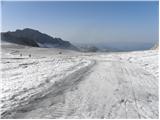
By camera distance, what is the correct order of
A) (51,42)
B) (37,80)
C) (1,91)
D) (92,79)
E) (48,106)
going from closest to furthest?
(48,106)
(1,91)
(37,80)
(92,79)
(51,42)

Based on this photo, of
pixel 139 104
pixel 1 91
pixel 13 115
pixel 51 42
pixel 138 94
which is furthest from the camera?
pixel 51 42

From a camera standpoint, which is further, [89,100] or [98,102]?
[89,100]

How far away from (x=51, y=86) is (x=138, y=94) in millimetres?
2900

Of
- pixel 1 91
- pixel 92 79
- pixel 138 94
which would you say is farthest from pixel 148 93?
pixel 1 91

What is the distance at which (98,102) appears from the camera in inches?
291

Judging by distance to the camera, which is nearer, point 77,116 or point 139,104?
point 77,116

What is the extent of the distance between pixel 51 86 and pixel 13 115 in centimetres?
300

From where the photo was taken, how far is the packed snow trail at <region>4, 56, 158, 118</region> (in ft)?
20.7

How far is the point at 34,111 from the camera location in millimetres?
6320

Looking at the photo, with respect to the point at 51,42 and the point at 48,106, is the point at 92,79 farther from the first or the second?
the point at 51,42

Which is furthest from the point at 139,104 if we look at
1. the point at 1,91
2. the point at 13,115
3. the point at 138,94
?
the point at 1,91

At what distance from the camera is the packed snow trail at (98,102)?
20.7 feet

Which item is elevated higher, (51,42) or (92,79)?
(51,42)

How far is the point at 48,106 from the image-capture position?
6727 millimetres
